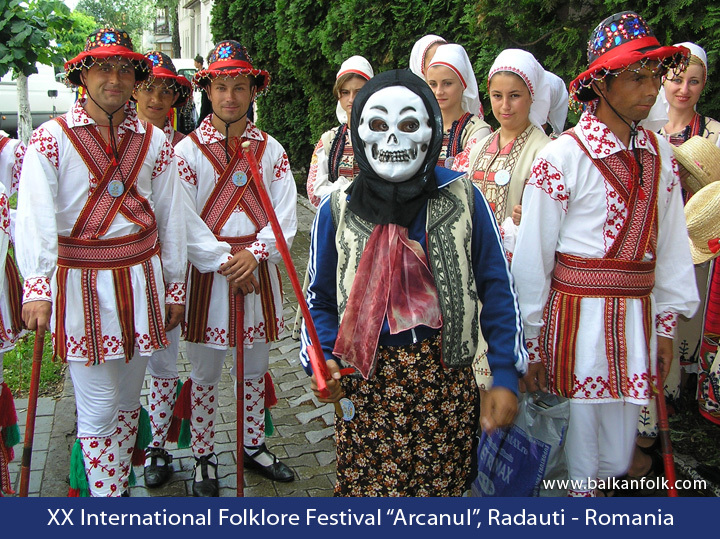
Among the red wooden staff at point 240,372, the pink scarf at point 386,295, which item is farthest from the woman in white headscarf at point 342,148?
the pink scarf at point 386,295

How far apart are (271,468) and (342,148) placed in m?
2.07

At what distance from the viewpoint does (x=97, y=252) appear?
3.19m

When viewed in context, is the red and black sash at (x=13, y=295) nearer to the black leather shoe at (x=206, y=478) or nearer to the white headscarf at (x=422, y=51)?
the black leather shoe at (x=206, y=478)

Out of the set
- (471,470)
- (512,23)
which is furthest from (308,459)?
(512,23)

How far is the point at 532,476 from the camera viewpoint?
2.74 m

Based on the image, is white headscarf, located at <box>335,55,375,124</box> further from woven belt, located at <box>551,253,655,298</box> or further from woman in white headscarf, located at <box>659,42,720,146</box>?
woven belt, located at <box>551,253,655,298</box>

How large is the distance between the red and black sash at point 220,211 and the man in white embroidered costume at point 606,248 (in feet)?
4.94

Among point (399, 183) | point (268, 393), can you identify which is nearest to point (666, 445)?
point (399, 183)

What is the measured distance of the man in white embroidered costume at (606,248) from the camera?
9.21 ft

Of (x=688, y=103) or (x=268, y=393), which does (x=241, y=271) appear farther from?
(x=688, y=103)

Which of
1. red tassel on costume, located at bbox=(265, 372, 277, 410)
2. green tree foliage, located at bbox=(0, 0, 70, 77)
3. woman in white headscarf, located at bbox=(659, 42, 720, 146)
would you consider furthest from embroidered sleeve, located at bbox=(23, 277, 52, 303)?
green tree foliage, located at bbox=(0, 0, 70, 77)

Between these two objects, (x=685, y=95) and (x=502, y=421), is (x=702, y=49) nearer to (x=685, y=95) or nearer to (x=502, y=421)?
(x=685, y=95)

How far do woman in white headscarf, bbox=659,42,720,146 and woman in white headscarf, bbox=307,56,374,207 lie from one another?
1.87 m

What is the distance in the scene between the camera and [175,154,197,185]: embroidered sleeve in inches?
144
